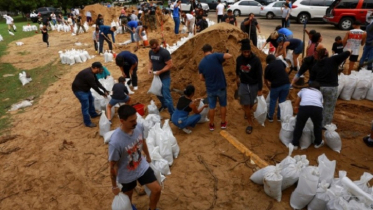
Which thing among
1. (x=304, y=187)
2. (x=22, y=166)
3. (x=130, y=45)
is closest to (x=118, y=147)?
(x=304, y=187)

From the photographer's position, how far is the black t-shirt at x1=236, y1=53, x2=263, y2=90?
14.1 ft

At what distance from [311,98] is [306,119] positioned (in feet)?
1.06

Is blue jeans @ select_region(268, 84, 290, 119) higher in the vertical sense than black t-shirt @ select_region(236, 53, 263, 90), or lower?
lower

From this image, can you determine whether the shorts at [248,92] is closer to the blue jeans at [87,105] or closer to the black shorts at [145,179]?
the black shorts at [145,179]

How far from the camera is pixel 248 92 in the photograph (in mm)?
4508

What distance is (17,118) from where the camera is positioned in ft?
20.5

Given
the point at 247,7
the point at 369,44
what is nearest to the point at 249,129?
the point at 369,44

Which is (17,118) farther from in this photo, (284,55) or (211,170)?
(284,55)

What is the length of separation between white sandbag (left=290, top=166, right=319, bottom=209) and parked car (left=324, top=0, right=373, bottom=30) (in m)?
11.5

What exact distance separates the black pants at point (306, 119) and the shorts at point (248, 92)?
866mm

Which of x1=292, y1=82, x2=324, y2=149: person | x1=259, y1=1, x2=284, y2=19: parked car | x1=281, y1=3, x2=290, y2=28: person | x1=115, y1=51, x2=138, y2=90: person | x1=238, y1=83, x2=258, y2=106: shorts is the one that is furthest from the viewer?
x1=259, y1=1, x2=284, y2=19: parked car

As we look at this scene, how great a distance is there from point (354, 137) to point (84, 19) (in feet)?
74.3

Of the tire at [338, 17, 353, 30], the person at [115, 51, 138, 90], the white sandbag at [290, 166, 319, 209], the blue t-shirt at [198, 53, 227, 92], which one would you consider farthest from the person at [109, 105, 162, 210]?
the tire at [338, 17, 353, 30]

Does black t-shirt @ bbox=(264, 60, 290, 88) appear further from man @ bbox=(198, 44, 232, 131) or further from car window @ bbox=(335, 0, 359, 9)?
car window @ bbox=(335, 0, 359, 9)
